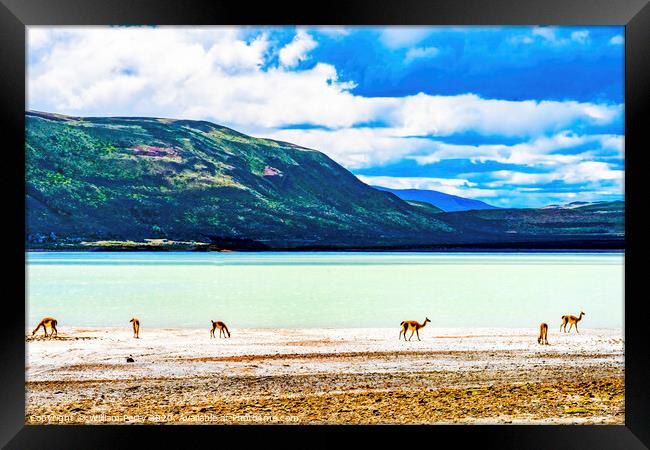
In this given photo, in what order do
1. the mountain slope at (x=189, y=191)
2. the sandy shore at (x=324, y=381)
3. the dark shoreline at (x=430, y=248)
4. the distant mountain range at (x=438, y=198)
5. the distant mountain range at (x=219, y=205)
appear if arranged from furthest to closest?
the distant mountain range at (x=438, y=198) < the mountain slope at (x=189, y=191) < the distant mountain range at (x=219, y=205) < the dark shoreline at (x=430, y=248) < the sandy shore at (x=324, y=381)

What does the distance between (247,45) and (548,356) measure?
114997 mm

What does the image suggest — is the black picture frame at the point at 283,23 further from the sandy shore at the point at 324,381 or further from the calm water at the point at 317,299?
the calm water at the point at 317,299

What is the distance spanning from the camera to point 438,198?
95.8 meters

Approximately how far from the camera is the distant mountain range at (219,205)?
7725 centimetres

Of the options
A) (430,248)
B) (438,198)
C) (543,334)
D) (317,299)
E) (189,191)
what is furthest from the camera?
(438,198)

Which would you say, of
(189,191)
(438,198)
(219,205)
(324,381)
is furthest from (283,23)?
(438,198)

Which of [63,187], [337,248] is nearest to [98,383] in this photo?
[337,248]

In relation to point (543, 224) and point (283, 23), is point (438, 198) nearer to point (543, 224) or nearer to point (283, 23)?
point (543, 224)

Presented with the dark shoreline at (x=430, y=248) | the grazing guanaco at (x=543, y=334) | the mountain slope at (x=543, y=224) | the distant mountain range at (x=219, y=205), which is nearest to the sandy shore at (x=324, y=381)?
the grazing guanaco at (x=543, y=334)

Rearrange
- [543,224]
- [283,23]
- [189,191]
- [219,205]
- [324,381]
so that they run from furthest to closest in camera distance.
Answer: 1. [189,191]
2. [219,205]
3. [543,224]
4. [324,381]
5. [283,23]

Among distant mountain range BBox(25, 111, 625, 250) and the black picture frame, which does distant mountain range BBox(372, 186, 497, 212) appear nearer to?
distant mountain range BBox(25, 111, 625, 250)

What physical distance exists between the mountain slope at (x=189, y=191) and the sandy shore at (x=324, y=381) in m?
65.9

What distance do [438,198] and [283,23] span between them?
93523 mm

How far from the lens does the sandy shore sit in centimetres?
593
